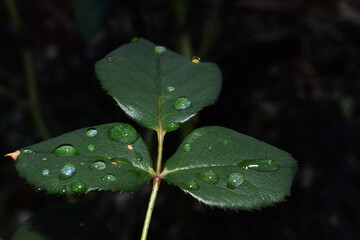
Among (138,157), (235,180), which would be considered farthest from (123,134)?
(235,180)

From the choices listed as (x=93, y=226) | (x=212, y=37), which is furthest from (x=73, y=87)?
(x=93, y=226)

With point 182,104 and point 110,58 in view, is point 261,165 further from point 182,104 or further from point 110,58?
point 110,58

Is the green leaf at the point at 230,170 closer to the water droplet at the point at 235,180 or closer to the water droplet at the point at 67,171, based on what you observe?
the water droplet at the point at 235,180

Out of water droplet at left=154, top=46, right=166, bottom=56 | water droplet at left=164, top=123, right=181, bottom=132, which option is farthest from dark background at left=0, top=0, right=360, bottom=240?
water droplet at left=164, top=123, right=181, bottom=132

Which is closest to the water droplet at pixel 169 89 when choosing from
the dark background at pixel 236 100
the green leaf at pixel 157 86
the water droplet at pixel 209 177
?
the green leaf at pixel 157 86

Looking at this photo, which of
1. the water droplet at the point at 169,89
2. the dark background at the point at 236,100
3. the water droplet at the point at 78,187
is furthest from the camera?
the dark background at the point at 236,100

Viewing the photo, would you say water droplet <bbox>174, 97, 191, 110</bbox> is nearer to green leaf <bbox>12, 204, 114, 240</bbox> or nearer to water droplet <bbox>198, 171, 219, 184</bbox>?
water droplet <bbox>198, 171, 219, 184</bbox>
